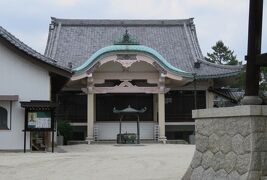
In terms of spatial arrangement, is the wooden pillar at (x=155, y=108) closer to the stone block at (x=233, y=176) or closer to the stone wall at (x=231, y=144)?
the stone wall at (x=231, y=144)

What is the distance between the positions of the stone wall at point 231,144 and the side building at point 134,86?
20175 mm

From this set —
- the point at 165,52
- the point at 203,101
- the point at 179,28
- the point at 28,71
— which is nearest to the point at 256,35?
the point at 28,71

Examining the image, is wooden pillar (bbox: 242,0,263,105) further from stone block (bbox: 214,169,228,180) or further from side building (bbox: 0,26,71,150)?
side building (bbox: 0,26,71,150)

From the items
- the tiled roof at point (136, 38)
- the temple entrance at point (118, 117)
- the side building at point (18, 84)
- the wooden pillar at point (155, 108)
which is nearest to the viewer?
the side building at point (18, 84)

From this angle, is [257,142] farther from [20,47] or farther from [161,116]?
[161,116]

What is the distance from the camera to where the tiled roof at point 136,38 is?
32.8m

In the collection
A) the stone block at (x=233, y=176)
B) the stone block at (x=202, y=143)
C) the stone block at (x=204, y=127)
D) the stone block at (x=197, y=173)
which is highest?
the stone block at (x=204, y=127)

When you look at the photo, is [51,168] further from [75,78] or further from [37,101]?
[75,78]

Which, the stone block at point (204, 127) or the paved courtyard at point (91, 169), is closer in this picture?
the stone block at point (204, 127)

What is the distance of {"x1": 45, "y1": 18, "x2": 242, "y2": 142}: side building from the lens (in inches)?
1135

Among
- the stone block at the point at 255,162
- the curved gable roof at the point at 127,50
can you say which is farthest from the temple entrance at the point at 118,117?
the stone block at the point at 255,162

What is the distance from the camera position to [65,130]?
2869 cm

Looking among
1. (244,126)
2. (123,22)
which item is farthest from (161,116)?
(244,126)

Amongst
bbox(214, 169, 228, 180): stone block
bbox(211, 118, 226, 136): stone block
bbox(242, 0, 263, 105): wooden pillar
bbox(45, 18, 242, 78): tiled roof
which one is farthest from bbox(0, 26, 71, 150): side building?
bbox(242, 0, 263, 105): wooden pillar
